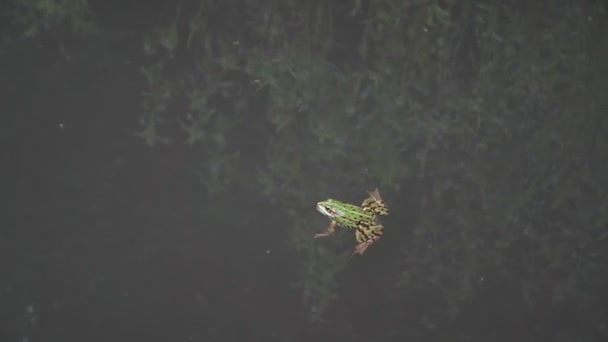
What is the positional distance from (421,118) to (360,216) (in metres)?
0.24

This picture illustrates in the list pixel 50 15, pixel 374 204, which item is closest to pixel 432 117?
pixel 374 204

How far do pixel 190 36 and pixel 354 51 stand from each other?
325 mm

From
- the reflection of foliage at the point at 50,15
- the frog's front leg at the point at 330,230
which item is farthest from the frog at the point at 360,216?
the reflection of foliage at the point at 50,15

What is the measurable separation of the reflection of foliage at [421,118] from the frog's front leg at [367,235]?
2.9 inches

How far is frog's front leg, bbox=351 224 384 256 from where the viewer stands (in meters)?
1.37

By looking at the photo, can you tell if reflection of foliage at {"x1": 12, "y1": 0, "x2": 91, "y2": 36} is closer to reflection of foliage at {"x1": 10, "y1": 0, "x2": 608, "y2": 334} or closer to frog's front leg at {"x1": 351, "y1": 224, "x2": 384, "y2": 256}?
reflection of foliage at {"x1": 10, "y1": 0, "x2": 608, "y2": 334}

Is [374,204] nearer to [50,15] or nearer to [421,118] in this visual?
[421,118]

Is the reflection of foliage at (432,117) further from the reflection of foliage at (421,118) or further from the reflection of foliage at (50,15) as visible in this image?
the reflection of foliage at (50,15)

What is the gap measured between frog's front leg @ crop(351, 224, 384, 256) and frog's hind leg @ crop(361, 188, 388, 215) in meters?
0.03

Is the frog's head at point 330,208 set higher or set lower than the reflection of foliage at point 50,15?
lower

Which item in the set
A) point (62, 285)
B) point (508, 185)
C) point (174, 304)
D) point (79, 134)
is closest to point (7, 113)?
point (79, 134)

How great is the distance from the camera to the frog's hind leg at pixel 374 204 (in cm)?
137

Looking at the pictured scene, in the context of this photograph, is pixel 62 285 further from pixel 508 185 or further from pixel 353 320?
pixel 508 185

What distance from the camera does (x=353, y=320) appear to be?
1.43m
